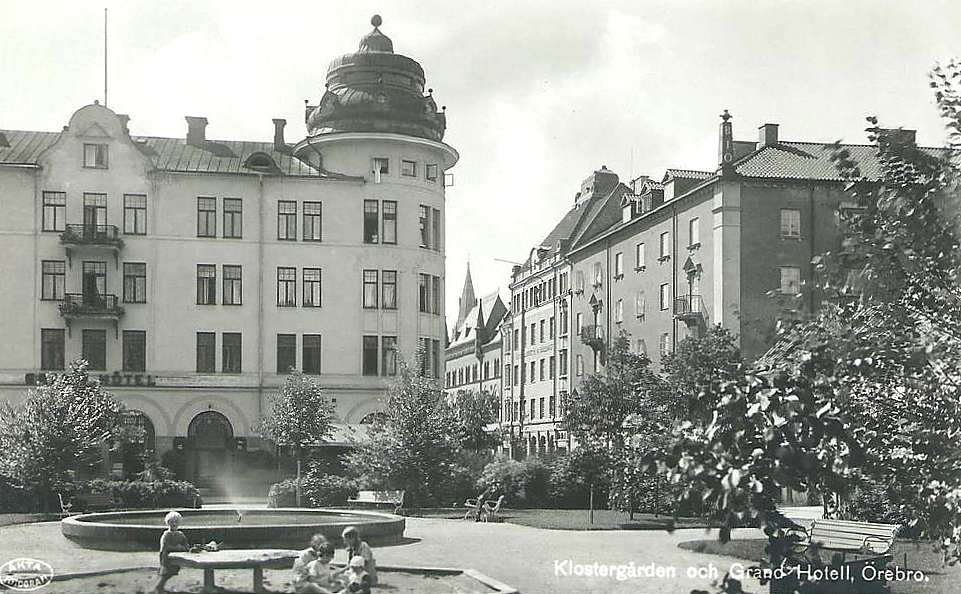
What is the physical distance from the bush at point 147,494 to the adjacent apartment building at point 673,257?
15.1m

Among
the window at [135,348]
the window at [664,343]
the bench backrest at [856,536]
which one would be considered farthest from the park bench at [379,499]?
the window at [664,343]

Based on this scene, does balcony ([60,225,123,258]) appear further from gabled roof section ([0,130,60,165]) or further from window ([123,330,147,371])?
window ([123,330,147,371])

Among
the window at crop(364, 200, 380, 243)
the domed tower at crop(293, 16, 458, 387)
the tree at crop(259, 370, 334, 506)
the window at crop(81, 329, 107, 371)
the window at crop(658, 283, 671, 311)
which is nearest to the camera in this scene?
the tree at crop(259, 370, 334, 506)

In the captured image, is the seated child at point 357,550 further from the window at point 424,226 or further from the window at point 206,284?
the window at point 424,226

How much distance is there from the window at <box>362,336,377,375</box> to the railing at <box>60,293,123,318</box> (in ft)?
31.7

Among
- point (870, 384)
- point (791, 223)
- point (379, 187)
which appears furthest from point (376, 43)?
point (870, 384)

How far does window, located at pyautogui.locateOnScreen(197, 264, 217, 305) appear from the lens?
45406mm

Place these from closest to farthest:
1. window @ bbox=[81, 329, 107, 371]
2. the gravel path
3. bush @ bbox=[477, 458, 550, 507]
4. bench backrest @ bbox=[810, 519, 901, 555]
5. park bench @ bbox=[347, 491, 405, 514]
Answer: the gravel path
bench backrest @ bbox=[810, 519, 901, 555]
park bench @ bbox=[347, 491, 405, 514]
bush @ bbox=[477, 458, 550, 507]
window @ bbox=[81, 329, 107, 371]

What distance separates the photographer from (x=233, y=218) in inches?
1801

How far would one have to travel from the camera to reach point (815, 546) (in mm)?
9805

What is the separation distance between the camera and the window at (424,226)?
4744 centimetres

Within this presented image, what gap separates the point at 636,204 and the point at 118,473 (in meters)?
28.2

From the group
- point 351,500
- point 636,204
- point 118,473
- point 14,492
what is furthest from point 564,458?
point 636,204

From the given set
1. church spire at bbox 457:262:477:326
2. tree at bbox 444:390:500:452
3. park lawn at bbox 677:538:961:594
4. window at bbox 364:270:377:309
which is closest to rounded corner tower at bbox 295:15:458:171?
window at bbox 364:270:377:309
